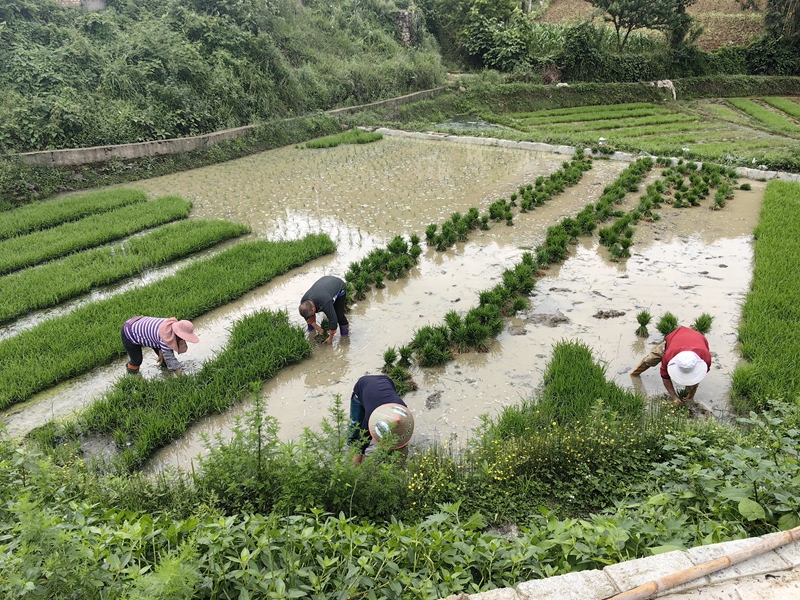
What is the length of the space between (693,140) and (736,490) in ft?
49.0

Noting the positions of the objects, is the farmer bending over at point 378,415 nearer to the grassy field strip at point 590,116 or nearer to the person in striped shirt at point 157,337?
the person in striped shirt at point 157,337

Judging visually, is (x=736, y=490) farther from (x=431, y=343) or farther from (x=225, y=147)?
(x=225, y=147)

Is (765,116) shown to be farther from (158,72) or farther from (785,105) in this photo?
(158,72)

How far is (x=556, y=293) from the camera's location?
6.09 metres

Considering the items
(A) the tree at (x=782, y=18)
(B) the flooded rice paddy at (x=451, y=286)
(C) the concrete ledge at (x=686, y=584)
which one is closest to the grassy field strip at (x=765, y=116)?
(A) the tree at (x=782, y=18)

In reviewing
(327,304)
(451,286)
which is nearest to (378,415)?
(327,304)

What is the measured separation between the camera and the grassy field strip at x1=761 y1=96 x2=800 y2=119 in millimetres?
17844

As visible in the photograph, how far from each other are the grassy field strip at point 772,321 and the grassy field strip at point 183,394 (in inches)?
159

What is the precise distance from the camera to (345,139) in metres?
14.4

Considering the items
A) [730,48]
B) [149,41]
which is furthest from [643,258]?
[730,48]

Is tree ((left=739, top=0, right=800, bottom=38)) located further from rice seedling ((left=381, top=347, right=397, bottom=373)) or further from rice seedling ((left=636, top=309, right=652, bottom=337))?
rice seedling ((left=381, top=347, right=397, bottom=373))

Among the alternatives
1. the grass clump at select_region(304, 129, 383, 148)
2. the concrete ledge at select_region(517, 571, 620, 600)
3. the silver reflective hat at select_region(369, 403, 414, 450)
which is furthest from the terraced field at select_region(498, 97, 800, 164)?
the concrete ledge at select_region(517, 571, 620, 600)

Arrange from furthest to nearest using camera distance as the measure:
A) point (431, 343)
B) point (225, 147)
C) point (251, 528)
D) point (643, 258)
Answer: point (225, 147), point (643, 258), point (431, 343), point (251, 528)

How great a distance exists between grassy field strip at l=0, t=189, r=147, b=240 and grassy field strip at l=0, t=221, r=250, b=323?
175 centimetres
